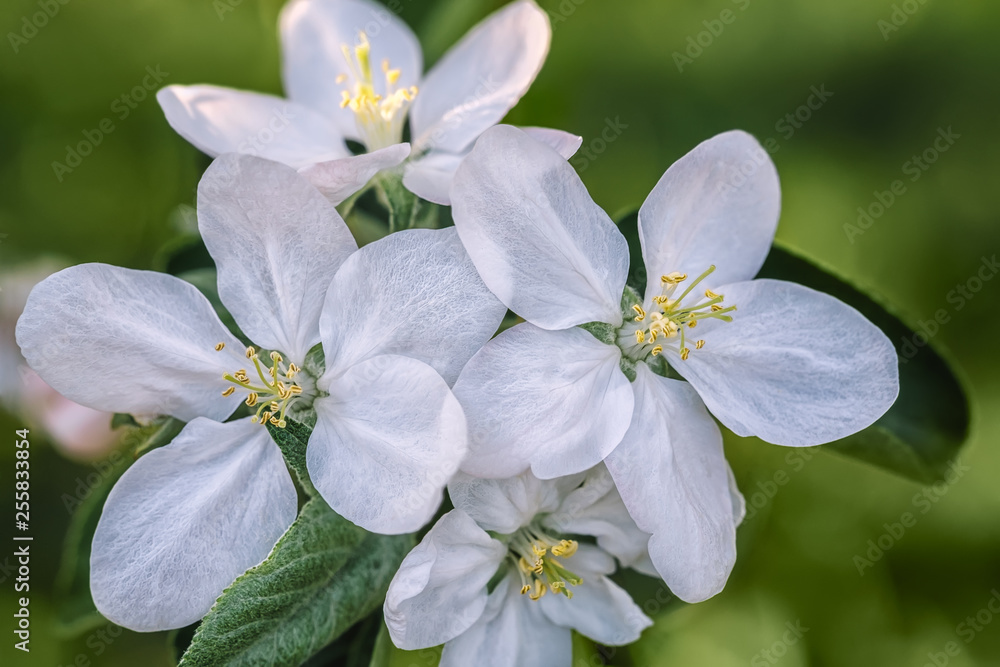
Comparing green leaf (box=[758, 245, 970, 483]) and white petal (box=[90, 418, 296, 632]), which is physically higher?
green leaf (box=[758, 245, 970, 483])

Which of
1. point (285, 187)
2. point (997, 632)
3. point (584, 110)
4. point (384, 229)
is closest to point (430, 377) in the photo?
point (285, 187)

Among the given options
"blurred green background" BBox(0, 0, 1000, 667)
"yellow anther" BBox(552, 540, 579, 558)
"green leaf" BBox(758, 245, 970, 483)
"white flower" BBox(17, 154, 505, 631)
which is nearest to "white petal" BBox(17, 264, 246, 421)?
"white flower" BBox(17, 154, 505, 631)

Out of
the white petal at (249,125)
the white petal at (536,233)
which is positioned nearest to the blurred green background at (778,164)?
the white petal at (249,125)

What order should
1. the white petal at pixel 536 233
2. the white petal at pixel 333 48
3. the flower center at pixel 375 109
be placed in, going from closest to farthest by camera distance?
the white petal at pixel 536 233 < the flower center at pixel 375 109 < the white petal at pixel 333 48

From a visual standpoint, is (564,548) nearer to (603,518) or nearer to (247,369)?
(603,518)

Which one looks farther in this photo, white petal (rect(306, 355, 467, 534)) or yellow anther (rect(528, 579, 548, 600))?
yellow anther (rect(528, 579, 548, 600))

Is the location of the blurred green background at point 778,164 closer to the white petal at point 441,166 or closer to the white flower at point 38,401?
the white flower at point 38,401

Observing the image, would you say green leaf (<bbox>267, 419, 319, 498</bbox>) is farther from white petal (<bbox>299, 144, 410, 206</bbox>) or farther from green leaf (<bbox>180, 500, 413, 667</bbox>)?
white petal (<bbox>299, 144, 410, 206</bbox>)

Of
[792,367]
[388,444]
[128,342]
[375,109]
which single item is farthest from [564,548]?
[375,109]
